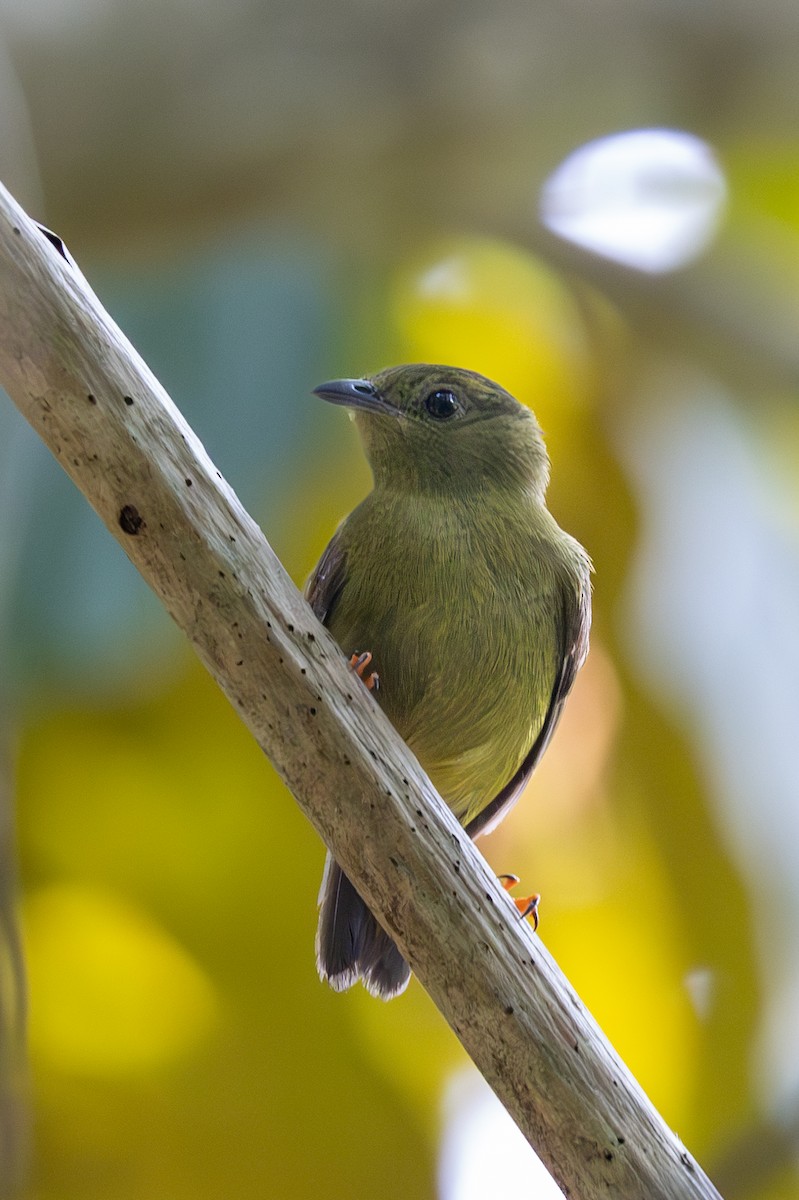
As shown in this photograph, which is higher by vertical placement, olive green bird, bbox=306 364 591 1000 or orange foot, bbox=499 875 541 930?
olive green bird, bbox=306 364 591 1000

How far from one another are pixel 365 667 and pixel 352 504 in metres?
0.99

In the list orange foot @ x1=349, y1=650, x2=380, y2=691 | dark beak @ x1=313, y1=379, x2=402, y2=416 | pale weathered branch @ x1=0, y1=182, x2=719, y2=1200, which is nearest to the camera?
pale weathered branch @ x1=0, y1=182, x2=719, y2=1200

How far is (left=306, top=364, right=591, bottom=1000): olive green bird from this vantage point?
1.56 metres

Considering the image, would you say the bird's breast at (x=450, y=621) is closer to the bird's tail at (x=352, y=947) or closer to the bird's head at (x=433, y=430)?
the bird's head at (x=433, y=430)

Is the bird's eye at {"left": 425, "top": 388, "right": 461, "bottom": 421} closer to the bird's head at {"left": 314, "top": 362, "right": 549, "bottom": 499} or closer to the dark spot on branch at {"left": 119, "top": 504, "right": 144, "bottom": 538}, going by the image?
the bird's head at {"left": 314, "top": 362, "right": 549, "bottom": 499}

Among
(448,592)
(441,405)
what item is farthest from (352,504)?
(448,592)

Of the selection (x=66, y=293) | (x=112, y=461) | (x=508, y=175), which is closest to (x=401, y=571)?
(x=112, y=461)

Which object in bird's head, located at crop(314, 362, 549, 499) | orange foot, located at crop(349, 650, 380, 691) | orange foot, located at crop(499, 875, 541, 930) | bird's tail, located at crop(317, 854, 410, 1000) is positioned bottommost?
orange foot, located at crop(499, 875, 541, 930)

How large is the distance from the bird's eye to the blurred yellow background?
0.81 metres

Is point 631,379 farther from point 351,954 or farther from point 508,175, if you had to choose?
point 351,954

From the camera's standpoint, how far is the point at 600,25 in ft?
8.50

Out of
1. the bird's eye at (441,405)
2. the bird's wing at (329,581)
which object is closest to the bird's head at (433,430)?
the bird's eye at (441,405)

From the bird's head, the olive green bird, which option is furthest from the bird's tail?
the bird's head

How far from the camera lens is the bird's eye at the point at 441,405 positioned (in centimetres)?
167
